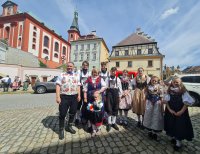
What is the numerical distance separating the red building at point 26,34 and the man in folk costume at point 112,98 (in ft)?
125

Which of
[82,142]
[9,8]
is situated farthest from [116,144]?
[9,8]

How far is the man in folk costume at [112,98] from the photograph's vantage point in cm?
422

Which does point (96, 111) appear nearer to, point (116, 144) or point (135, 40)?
point (116, 144)

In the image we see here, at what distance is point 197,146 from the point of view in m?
3.37

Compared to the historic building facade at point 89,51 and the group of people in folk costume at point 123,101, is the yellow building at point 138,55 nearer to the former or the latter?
the historic building facade at point 89,51

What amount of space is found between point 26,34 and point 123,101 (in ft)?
130

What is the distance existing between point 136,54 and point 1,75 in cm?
2733

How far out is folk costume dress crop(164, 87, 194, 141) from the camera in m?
3.08

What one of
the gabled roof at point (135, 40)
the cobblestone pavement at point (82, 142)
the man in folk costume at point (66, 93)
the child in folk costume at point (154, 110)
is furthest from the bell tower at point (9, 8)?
the child in folk costume at point (154, 110)

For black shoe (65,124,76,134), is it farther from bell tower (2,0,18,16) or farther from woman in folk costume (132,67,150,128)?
bell tower (2,0,18,16)

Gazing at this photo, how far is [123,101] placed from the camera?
455 centimetres

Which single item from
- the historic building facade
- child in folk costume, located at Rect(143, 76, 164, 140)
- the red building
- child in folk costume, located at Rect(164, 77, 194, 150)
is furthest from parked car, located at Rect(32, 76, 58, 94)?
the historic building facade

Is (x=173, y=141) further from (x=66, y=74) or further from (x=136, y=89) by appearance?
(x=66, y=74)

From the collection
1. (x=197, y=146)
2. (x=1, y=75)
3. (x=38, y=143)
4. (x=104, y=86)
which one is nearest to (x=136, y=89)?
(x=104, y=86)
